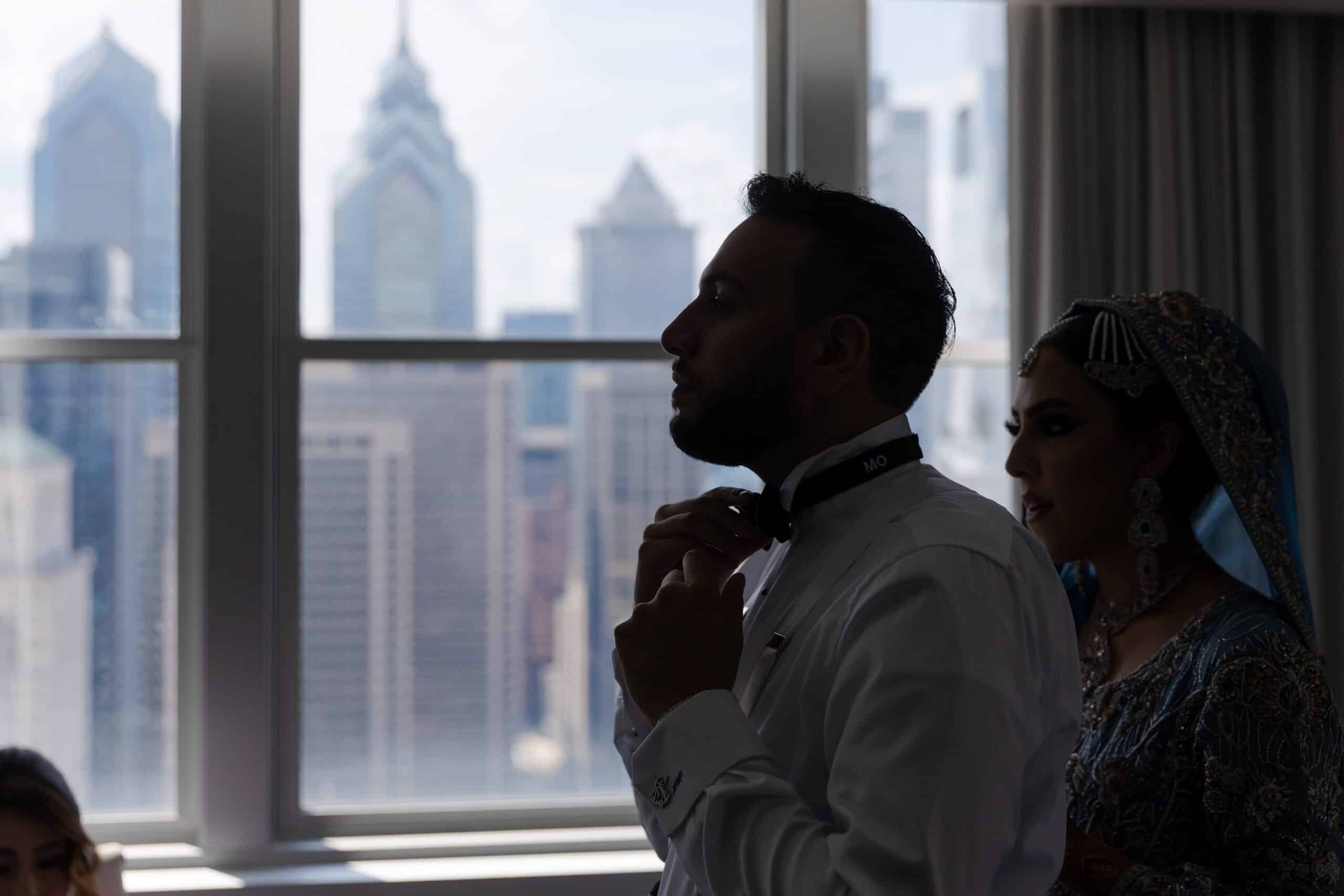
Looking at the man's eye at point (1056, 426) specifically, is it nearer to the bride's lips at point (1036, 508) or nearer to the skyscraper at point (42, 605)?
the bride's lips at point (1036, 508)

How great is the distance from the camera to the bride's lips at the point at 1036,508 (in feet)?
5.54

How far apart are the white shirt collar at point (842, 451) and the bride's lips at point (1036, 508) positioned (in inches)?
19.9

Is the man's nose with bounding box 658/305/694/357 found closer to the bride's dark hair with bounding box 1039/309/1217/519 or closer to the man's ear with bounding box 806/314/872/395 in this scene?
the man's ear with bounding box 806/314/872/395

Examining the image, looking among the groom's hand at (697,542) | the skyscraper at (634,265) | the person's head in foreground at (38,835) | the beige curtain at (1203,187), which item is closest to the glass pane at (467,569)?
the skyscraper at (634,265)

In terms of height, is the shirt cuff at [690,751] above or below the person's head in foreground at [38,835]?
above

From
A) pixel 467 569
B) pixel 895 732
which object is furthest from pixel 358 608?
pixel 895 732

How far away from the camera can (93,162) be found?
265 centimetres

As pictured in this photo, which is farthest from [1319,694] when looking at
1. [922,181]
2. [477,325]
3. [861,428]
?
[477,325]

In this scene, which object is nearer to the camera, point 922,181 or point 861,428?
point 861,428

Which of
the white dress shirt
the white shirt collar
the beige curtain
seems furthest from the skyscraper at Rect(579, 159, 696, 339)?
the white dress shirt

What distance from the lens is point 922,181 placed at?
9.32 feet

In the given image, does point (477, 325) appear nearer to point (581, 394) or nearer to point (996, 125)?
point (581, 394)

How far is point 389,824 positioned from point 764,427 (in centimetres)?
188

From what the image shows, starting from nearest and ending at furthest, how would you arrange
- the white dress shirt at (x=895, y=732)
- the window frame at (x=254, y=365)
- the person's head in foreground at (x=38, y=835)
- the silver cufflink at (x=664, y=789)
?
1. the white dress shirt at (x=895, y=732)
2. the silver cufflink at (x=664, y=789)
3. the person's head in foreground at (x=38, y=835)
4. the window frame at (x=254, y=365)
